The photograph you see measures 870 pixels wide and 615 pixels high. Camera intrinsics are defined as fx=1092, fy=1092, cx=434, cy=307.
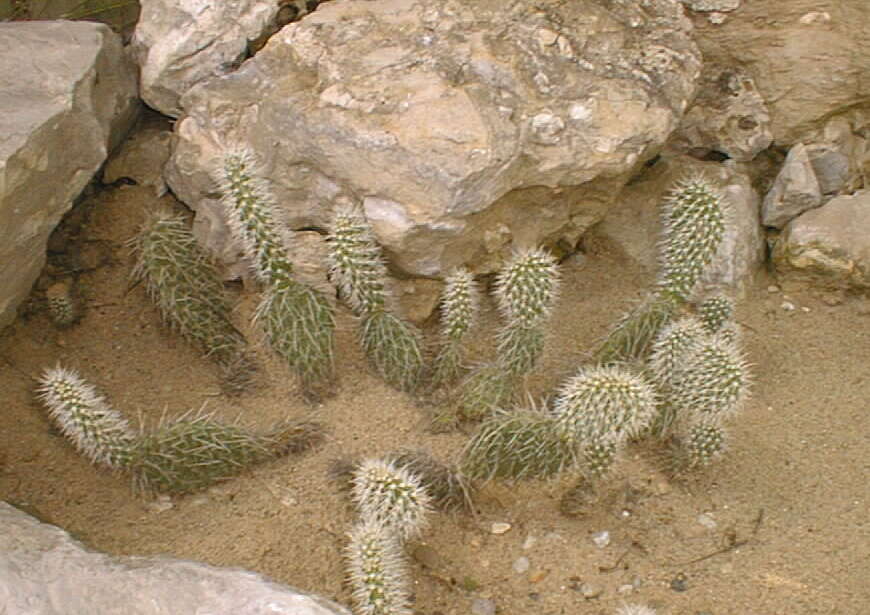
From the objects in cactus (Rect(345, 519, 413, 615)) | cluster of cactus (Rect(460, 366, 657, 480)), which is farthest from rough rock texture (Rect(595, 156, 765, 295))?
cactus (Rect(345, 519, 413, 615))

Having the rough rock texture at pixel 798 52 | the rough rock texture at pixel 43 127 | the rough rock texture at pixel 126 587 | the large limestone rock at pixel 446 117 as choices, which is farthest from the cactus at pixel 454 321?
the rough rock texture at pixel 798 52

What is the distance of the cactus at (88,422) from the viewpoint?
9.89 feet

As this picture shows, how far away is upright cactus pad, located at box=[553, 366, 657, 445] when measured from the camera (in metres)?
2.83

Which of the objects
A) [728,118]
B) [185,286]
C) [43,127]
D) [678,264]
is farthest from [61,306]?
[728,118]

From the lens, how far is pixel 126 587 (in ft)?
8.18

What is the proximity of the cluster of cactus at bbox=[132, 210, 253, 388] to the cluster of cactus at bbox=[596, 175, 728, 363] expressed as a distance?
1212 millimetres

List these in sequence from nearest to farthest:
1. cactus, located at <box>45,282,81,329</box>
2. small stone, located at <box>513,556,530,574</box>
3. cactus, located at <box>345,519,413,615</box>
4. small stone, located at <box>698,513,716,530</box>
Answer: cactus, located at <box>345,519,413,615</box>
small stone, located at <box>513,556,530,574</box>
small stone, located at <box>698,513,716,530</box>
cactus, located at <box>45,282,81,329</box>

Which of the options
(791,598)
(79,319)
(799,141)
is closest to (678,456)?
(791,598)

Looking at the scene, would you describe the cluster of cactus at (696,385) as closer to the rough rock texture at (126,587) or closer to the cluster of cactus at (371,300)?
the cluster of cactus at (371,300)

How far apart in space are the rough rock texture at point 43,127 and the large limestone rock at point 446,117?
1.04 feet

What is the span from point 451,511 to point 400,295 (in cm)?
83

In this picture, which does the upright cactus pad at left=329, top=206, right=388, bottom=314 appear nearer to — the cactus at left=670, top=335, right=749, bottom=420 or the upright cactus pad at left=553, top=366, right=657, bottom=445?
the upright cactus pad at left=553, top=366, right=657, bottom=445

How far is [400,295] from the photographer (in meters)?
3.63

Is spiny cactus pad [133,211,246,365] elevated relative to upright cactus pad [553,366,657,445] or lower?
lower
